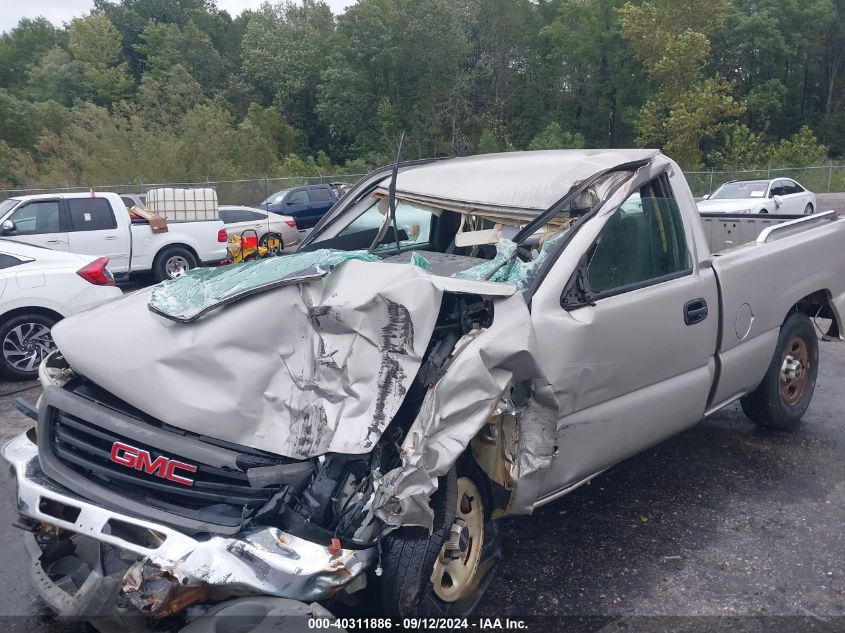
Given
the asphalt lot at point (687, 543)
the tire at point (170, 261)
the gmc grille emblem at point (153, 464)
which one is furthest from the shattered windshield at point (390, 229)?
the tire at point (170, 261)

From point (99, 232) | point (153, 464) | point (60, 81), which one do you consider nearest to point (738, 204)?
point (99, 232)

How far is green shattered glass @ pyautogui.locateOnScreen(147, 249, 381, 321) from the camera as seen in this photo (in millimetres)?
2951

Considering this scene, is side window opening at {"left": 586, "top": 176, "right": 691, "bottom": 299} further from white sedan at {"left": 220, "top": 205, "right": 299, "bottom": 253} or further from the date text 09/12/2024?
white sedan at {"left": 220, "top": 205, "right": 299, "bottom": 253}

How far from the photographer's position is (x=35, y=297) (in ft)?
22.6

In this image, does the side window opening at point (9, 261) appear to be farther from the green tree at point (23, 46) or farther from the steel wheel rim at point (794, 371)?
the green tree at point (23, 46)

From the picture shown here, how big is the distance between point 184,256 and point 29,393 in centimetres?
722

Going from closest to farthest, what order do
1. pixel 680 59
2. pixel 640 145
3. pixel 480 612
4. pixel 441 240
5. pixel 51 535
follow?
pixel 51 535, pixel 480 612, pixel 441 240, pixel 680 59, pixel 640 145

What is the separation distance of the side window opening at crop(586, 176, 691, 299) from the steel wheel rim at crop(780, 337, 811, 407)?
61.8 inches

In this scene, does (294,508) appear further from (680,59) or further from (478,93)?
(478,93)

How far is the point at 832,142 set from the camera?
47.8 m

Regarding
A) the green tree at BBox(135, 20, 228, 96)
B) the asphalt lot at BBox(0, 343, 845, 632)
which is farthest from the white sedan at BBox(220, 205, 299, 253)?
the green tree at BBox(135, 20, 228, 96)

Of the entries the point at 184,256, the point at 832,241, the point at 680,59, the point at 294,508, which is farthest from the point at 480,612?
the point at 680,59

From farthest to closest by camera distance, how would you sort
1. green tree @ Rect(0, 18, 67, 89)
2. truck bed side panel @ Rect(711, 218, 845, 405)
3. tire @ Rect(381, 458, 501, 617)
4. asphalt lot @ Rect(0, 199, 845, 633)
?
1. green tree @ Rect(0, 18, 67, 89)
2. truck bed side panel @ Rect(711, 218, 845, 405)
3. asphalt lot @ Rect(0, 199, 845, 633)
4. tire @ Rect(381, 458, 501, 617)

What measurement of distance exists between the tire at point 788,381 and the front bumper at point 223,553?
3.47 metres
